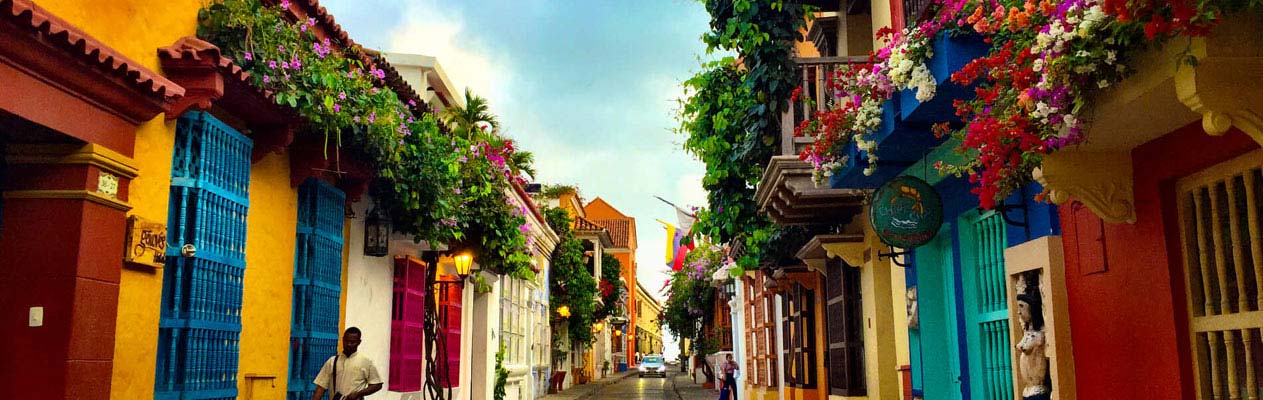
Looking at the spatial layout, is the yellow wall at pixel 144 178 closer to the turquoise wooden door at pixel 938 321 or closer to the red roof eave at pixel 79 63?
the red roof eave at pixel 79 63

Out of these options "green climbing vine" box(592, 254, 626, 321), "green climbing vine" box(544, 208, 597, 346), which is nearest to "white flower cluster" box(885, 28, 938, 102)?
"green climbing vine" box(544, 208, 597, 346)

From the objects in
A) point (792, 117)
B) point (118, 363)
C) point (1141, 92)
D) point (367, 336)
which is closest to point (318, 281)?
point (367, 336)

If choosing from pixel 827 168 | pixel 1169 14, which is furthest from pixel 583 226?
pixel 1169 14

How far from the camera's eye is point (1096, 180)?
4969 millimetres

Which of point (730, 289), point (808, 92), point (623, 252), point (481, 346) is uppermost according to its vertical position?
point (623, 252)

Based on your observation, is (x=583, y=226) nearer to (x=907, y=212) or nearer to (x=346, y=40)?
(x=346, y=40)

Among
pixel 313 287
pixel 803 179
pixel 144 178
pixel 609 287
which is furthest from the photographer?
pixel 609 287

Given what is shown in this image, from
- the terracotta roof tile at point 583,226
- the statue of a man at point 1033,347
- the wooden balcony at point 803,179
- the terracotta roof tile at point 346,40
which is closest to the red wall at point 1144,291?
the statue of a man at point 1033,347

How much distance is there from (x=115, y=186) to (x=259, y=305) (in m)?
2.47

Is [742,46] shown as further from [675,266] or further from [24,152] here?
[675,266]

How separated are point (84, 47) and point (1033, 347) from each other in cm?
575

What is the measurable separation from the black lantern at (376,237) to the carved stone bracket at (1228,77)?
8.99 m

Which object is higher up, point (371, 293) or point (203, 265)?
point (371, 293)

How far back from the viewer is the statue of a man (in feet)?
19.2
